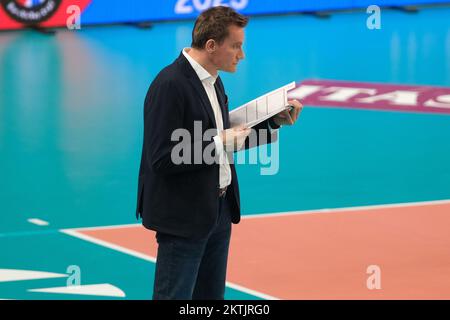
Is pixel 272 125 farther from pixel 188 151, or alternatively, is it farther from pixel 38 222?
pixel 38 222

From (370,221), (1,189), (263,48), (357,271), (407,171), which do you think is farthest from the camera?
(263,48)

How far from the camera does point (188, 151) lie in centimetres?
491

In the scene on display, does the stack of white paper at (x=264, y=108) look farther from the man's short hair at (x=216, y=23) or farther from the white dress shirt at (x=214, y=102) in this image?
the man's short hair at (x=216, y=23)

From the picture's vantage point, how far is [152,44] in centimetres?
1507

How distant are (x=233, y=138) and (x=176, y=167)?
1.03 feet

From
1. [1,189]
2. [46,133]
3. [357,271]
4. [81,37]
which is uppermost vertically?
[81,37]

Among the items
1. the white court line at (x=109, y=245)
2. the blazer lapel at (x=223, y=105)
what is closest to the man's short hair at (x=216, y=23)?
the blazer lapel at (x=223, y=105)

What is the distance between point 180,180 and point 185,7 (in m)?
11.6

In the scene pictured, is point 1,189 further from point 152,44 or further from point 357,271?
point 152,44

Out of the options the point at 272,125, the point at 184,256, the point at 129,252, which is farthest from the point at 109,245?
the point at 184,256

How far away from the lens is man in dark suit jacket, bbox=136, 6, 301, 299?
4922 mm

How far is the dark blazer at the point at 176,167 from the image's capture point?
4910 millimetres

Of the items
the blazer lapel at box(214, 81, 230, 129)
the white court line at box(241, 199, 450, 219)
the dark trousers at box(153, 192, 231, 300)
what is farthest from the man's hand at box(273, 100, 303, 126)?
the white court line at box(241, 199, 450, 219)

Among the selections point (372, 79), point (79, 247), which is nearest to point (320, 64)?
point (372, 79)
